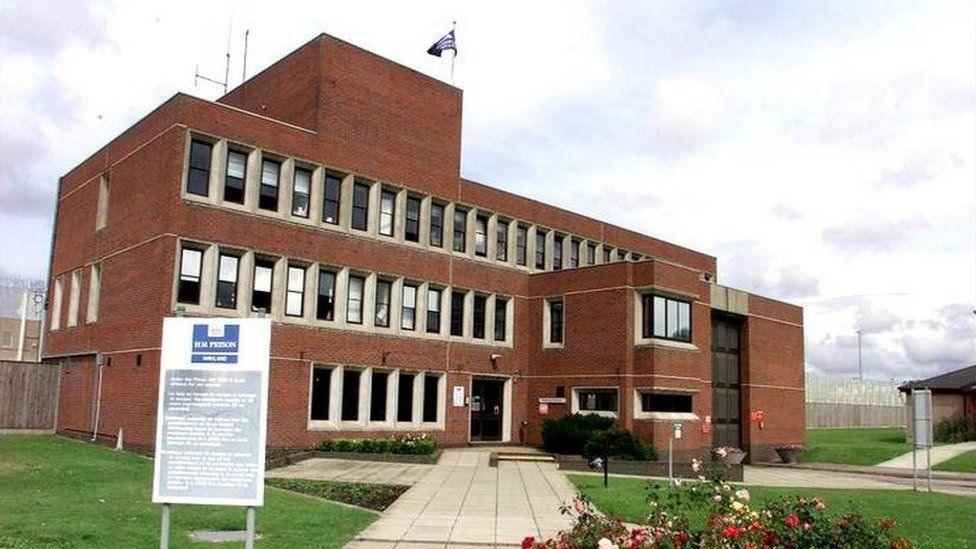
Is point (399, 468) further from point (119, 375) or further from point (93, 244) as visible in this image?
point (93, 244)

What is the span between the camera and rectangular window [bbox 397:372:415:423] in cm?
3127

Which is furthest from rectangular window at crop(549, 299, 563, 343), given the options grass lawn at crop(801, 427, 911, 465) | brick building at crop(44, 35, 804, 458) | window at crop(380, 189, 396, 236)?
grass lawn at crop(801, 427, 911, 465)

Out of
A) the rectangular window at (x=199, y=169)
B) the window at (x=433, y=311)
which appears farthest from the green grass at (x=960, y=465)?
the rectangular window at (x=199, y=169)

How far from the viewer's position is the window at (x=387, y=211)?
1230 inches

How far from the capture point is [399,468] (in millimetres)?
23750

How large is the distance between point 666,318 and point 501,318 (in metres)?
7.17

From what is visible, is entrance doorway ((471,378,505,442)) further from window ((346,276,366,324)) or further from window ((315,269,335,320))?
window ((315,269,335,320))

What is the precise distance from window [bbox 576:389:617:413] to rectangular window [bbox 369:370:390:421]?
8.05 m

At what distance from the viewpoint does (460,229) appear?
113 ft

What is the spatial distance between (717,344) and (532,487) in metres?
19.8

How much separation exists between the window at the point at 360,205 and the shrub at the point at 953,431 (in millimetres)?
32940

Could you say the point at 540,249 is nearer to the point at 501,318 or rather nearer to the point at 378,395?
the point at 501,318

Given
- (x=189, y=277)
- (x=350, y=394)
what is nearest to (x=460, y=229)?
(x=350, y=394)

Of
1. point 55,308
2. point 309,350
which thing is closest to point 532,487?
point 309,350
